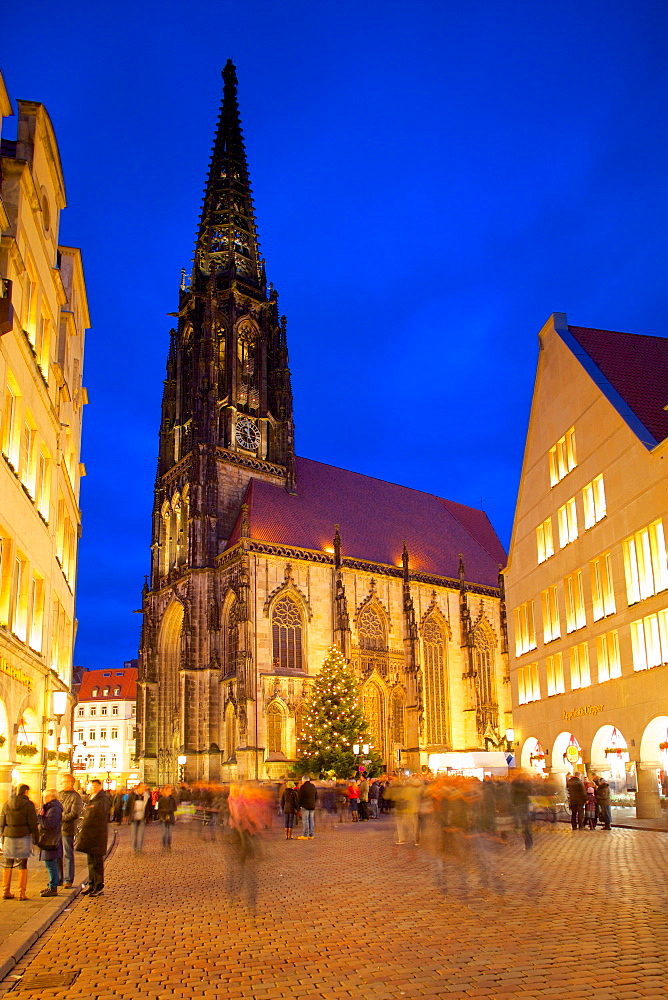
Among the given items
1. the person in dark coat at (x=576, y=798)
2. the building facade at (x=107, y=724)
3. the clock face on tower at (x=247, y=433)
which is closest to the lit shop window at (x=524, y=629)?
the person in dark coat at (x=576, y=798)

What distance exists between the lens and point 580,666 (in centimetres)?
2886

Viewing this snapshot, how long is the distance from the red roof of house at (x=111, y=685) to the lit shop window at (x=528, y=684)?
74.3 meters

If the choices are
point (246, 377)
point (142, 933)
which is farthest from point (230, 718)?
point (142, 933)

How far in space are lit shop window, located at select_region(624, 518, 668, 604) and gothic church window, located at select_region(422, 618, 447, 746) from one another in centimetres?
3586

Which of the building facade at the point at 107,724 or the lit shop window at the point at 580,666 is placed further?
the building facade at the point at 107,724

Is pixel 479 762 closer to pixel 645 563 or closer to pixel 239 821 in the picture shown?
pixel 645 563

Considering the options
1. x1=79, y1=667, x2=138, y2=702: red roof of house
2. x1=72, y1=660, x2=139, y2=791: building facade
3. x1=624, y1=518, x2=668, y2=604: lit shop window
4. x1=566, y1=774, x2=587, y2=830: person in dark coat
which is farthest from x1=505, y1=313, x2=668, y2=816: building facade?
x1=79, y1=667, x2=138, y2=702: red roof of house

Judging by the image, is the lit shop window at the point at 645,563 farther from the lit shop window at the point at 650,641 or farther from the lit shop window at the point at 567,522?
the lit shop window at the point at 567,522

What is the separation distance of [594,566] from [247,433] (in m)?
34.8

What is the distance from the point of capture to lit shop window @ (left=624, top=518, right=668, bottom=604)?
23.3 meters

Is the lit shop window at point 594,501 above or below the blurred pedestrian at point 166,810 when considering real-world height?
above

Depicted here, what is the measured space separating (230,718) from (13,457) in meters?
36.2

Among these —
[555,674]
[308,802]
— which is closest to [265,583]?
[555,674]

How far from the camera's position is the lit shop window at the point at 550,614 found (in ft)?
103
